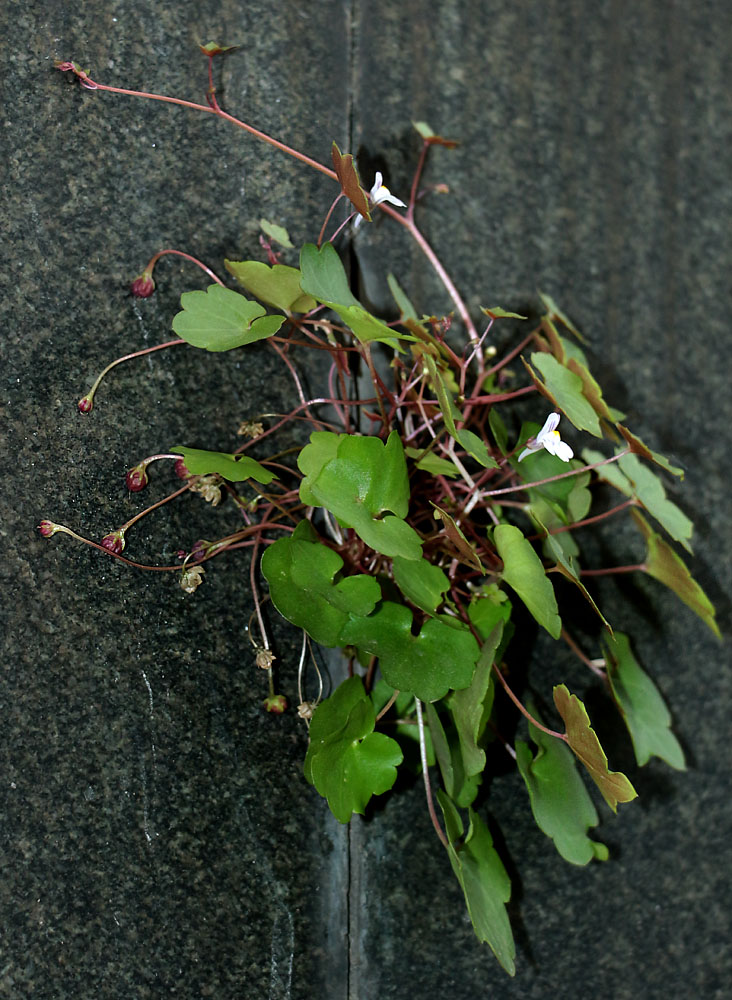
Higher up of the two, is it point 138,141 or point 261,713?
point 138,141

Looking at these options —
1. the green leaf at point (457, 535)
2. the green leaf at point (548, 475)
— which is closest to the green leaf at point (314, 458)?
the green leaf at point (457, 535)

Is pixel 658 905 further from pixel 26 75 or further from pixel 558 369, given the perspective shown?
pixel 26 75

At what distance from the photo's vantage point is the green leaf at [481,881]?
2.55 ft

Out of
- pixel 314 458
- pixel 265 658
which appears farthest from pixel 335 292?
pixel 265 658

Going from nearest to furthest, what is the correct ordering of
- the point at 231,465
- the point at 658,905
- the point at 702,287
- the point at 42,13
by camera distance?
the point at 231,465
the point at 42,13
the point at 658,905
the point at 702,287

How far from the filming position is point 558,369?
81cm

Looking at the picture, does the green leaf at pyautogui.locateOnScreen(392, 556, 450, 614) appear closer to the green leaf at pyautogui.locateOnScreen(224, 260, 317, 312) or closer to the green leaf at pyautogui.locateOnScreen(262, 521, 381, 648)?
the green leaf at pyautogui.locateOnScreen(262, 521, 381, 648)

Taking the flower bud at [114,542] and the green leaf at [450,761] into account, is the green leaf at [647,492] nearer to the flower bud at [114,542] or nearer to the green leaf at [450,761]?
the green leaf at [450,761]

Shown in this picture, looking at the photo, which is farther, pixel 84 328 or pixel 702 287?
pixel 702 287

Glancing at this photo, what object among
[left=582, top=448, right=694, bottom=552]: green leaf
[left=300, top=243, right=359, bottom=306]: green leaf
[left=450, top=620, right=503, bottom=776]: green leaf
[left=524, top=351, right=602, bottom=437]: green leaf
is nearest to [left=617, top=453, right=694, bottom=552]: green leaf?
[left=582, top=448, right=694, bottom=552]: green leaf

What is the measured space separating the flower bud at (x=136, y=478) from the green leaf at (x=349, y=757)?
278 millimetres

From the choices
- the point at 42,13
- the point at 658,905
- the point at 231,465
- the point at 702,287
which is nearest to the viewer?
the point at 231,465

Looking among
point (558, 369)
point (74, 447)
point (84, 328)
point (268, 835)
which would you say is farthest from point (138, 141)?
point (268, 835)

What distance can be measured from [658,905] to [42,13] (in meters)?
1.21
